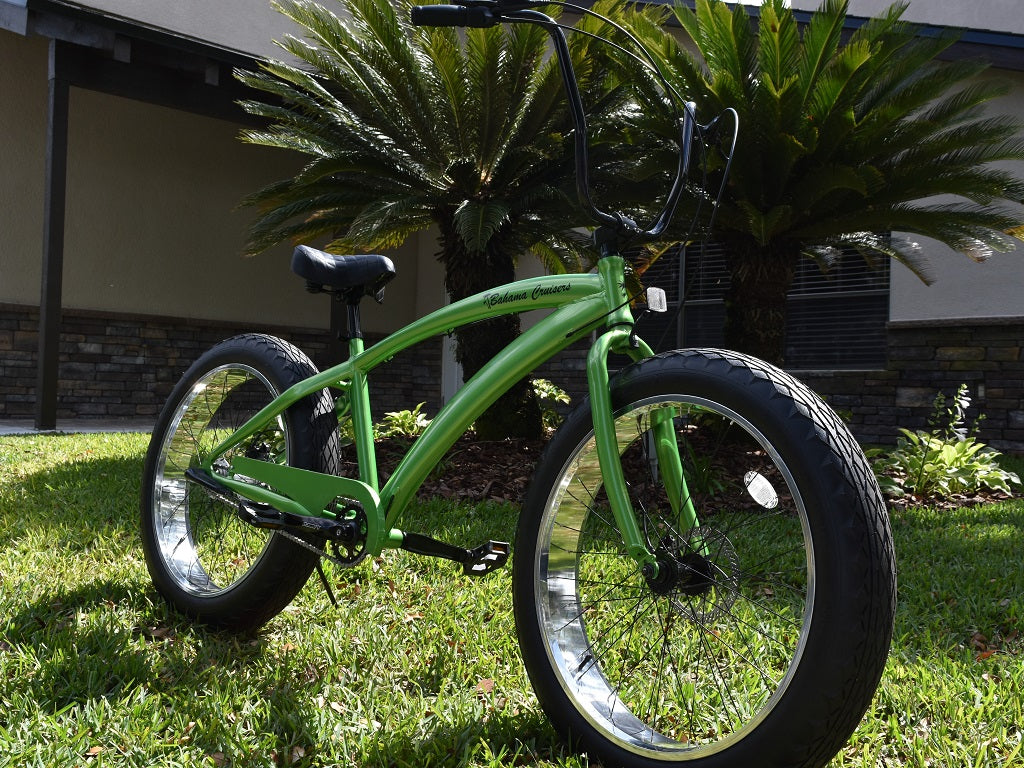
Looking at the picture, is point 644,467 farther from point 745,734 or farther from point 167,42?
point 167,42

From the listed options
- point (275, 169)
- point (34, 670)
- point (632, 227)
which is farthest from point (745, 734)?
point (275, 169)

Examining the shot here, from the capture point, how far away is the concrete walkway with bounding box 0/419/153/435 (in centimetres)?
883

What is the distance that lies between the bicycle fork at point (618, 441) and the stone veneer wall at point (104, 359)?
965 cm

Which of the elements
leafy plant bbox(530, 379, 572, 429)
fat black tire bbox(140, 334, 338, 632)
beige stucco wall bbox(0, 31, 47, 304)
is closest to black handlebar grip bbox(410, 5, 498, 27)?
fat black tire bbox(140, 334, 338, 632)

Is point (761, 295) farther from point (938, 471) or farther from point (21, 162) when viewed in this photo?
point (21, 162)

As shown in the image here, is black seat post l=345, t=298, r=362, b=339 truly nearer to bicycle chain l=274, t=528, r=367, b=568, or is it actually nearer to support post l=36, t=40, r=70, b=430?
bicycle chain l=274, t=528, r=367, b=568

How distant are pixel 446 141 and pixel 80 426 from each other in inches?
259

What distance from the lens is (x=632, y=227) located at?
2014 millimetres

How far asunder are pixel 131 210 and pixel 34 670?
34.2 ft

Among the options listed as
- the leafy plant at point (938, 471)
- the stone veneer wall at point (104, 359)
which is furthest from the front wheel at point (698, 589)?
the stone veneer wall at point (104, 359)

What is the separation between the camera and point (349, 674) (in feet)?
7.65

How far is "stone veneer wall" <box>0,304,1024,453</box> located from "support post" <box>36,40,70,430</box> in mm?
2329

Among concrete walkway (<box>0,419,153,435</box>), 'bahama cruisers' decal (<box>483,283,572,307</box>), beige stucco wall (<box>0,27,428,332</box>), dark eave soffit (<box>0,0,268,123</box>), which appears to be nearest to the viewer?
'bahama cruisers' decal (<box>483,283,572,307</box>)

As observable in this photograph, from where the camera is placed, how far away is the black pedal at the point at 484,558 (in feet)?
7.11
